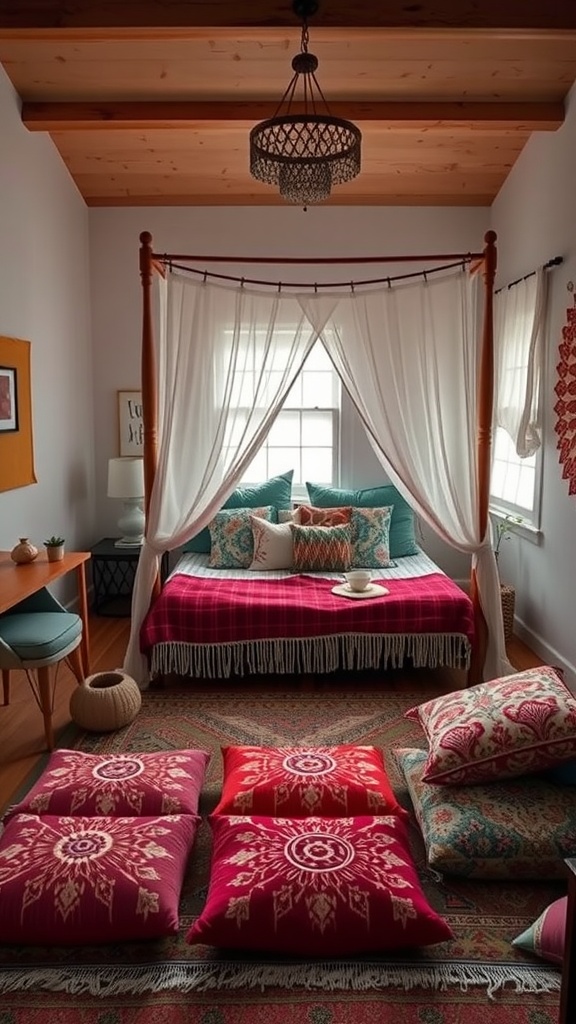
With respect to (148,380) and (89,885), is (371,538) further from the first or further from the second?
(89,885)

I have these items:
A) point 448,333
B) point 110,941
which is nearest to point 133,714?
point 110,941

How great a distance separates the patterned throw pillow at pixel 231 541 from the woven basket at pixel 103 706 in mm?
1288

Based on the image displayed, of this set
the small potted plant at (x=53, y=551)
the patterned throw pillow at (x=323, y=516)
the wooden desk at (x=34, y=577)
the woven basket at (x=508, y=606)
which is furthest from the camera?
the patterned throw pillow at (x=323, y=516)

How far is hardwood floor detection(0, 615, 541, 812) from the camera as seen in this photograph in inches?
117

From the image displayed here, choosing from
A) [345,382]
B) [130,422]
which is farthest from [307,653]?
[130,422]

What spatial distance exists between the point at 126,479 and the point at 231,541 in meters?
0.94

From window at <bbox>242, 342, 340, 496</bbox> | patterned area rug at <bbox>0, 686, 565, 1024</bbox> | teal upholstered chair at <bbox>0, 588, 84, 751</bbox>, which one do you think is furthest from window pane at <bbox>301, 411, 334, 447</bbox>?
patterned area rug at <bbox>0, 686, 565, 1024</bbox>

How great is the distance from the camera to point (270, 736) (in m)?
3.23

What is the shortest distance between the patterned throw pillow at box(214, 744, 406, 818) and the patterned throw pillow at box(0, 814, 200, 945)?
0.98 feet

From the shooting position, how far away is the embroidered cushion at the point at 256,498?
15.7 feet

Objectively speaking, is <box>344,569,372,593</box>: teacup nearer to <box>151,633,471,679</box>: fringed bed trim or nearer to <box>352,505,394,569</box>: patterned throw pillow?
<box>151,633,471,679</box>: fringed bed trim

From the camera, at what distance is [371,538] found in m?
4.54

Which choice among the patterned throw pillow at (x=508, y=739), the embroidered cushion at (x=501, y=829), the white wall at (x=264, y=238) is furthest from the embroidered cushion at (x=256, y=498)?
the embroidered cushion at (x=501, y=829)

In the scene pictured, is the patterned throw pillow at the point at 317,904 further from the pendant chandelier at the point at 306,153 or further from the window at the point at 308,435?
the window at the point at 308,435
